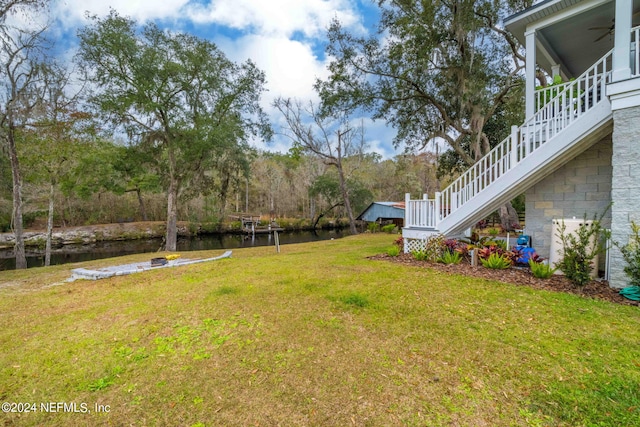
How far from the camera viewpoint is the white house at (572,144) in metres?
4.23

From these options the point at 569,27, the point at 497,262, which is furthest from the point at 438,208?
the point at 569,27

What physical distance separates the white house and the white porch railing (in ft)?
0.07

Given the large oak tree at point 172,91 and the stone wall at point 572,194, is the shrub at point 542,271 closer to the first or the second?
the stone wall at point 572,194

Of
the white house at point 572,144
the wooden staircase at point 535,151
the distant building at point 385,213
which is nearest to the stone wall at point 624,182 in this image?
the white house at point 572,144

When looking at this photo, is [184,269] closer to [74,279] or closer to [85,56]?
[74,279]

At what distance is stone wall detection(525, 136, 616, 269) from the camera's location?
5.36 m

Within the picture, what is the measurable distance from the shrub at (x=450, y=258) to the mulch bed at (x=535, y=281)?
116 mm

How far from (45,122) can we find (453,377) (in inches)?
555

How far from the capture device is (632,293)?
3.90 metres

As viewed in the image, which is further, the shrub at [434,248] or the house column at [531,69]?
the shrub at [434,248]

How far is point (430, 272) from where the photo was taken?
18.0 ft

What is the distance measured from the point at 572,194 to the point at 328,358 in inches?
250

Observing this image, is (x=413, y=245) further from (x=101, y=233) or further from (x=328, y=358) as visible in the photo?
(x=101, y=233)

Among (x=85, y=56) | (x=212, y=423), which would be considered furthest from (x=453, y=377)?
(x=85, y=56)
